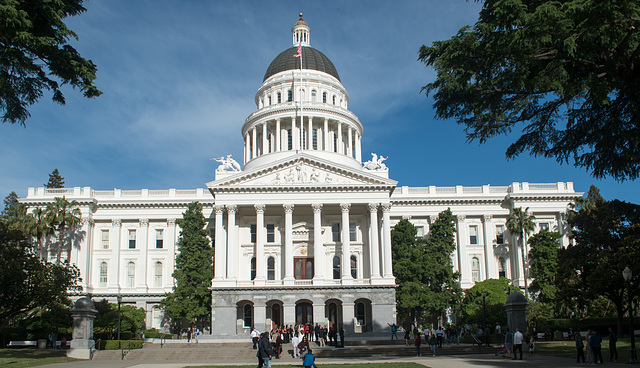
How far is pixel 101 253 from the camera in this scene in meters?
65.1

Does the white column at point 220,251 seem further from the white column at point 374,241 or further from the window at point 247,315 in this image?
the white column at point 374,241

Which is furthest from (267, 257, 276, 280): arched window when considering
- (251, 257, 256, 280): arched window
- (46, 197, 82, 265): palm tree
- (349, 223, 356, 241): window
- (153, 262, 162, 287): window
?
(46, 197, 82, 265): palm tree

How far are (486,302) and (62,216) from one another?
41823 mm

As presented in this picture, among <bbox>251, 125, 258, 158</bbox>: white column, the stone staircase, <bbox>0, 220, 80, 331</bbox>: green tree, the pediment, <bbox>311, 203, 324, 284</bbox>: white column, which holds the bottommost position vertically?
the stone staircase

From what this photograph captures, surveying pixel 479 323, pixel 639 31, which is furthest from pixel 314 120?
pixel 639 31

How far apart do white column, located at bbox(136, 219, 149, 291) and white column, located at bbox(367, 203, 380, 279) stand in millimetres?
25497

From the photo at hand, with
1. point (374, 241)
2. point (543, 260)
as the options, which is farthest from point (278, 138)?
point (543, 260)

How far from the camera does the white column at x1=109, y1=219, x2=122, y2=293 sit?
2495 inches

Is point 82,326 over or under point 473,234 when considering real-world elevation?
under

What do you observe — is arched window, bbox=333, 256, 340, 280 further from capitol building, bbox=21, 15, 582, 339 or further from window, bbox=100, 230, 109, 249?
window, bbox=100, 230, 109, 249

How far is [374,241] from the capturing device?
55906 mm

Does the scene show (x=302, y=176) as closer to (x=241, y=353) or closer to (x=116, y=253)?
(x=241, y=353)

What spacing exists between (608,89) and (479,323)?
36414 mm

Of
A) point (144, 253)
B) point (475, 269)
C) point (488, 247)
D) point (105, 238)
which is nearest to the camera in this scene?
point (488, 247)
